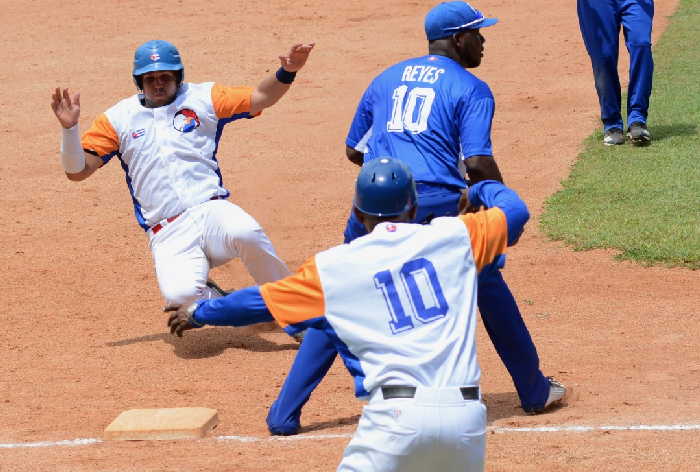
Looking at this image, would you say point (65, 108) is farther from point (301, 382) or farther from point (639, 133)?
point (639, 133)

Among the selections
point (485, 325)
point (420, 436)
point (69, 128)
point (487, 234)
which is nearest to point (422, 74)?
point (485, 325)

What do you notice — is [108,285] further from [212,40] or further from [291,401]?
[212,40]

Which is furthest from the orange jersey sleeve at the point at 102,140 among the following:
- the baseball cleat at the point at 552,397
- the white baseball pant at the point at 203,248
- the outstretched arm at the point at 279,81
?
the baseball cleat at the point at 552,397

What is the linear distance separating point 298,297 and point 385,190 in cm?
50

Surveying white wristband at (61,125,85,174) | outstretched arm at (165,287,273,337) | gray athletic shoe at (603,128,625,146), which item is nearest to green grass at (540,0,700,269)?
gray athletic shoe at (603,128,625,146)

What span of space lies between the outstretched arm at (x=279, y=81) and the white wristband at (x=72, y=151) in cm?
116

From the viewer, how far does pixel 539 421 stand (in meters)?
6.50

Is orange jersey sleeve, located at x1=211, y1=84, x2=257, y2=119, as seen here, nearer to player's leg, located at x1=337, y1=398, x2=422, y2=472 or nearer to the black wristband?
the black wristband

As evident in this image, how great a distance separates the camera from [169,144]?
8.12 meters

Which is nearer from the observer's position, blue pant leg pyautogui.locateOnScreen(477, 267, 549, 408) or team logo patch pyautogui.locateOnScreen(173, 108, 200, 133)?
blue pant leg pyautogui.locateOnScreen(477, 267, 549, 408)

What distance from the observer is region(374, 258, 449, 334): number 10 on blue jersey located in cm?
439

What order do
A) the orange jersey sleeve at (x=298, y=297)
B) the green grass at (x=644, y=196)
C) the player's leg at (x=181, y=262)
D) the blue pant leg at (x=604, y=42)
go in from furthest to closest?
the blue pant leg at (x=604, y=42) < the green grass at (x=644, y=196) < the player's leg at (x=181, y=262) < the orange jersey sleeve at (x=298, y=297)

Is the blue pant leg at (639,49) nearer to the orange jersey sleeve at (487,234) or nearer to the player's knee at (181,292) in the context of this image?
the player's knee at (181,292)

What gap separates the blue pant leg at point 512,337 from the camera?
634cm
